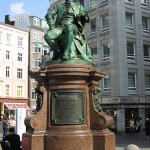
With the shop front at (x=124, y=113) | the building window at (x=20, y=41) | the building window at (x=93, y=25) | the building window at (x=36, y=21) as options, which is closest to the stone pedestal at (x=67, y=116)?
the shop front at (x=124, y=113)

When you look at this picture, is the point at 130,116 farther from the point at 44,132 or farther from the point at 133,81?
the point at 44,132

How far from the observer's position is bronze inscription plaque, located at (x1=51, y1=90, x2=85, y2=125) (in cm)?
1092

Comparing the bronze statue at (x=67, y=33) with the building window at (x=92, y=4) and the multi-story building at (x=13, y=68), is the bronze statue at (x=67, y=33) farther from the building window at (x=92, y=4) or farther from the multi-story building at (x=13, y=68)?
the multi-story building at (x=13, y=68)

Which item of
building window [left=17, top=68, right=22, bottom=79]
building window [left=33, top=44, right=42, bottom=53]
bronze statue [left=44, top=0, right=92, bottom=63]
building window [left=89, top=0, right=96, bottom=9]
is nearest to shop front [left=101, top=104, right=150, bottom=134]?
building window [left=89, top=0, right=96, bottom=9]

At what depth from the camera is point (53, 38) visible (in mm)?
11938

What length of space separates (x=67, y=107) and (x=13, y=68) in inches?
2113

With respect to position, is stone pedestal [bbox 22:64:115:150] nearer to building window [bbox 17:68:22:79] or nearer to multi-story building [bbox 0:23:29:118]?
multi-story building [bbox 0:23:29:118]

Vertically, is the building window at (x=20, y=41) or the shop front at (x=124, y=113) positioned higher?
the building window at (x=20, y=41)

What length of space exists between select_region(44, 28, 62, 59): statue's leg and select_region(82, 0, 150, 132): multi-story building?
25833 millimetres

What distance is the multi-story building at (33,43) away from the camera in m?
67.2

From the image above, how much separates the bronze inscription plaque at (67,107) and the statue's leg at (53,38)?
5.42 feet

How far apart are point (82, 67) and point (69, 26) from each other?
1476 mm

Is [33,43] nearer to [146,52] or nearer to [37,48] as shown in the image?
[37,48]

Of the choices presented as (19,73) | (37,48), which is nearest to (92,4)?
(19,73)
